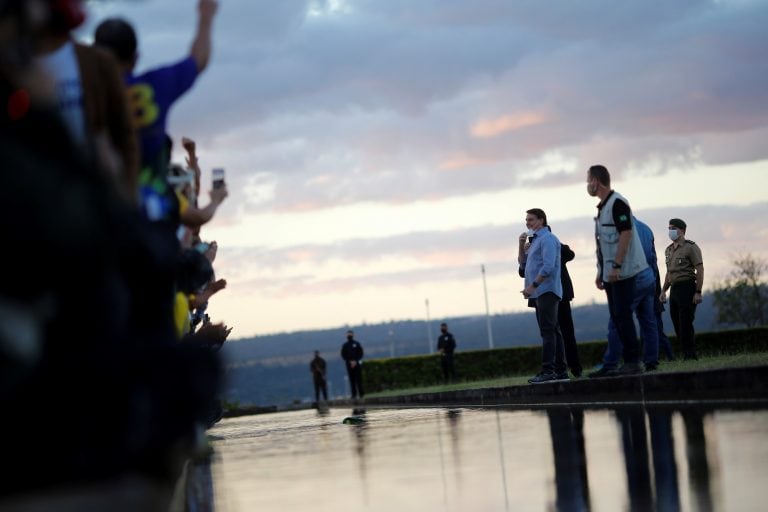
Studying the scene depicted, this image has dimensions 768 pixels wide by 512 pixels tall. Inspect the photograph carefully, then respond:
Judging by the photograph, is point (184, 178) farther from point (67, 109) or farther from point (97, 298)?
point (97, 298)

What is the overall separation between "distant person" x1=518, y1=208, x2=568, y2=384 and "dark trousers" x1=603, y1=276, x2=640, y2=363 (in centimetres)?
142

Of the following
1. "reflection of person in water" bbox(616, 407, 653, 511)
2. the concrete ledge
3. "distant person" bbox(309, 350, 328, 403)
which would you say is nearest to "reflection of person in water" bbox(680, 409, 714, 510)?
"reflection of person in water" bbox(616, 407, 653, 511)

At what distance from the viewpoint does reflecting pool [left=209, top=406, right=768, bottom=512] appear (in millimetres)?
6062

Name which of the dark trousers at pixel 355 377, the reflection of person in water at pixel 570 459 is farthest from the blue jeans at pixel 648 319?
the dark trousers at pixel 355 377

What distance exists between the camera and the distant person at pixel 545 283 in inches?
607

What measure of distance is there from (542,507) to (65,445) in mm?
3376

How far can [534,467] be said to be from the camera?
7.72m

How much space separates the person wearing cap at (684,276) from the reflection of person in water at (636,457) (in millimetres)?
6411

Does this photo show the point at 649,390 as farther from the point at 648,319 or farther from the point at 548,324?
the point at 548,324

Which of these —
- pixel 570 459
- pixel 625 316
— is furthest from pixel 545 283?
pixel 570 459

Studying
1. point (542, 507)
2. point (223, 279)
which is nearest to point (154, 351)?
point (542, 507)

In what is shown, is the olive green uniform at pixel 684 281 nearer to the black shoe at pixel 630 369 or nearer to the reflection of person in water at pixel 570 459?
the black shoe at pixel 630 369

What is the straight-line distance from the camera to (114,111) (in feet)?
15.6

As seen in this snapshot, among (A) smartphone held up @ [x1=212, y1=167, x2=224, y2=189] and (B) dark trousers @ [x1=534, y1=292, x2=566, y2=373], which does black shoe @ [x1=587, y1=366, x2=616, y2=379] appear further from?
(A) smartphone held up @ [x1=212, y1=167, x2=224, y2=189]
